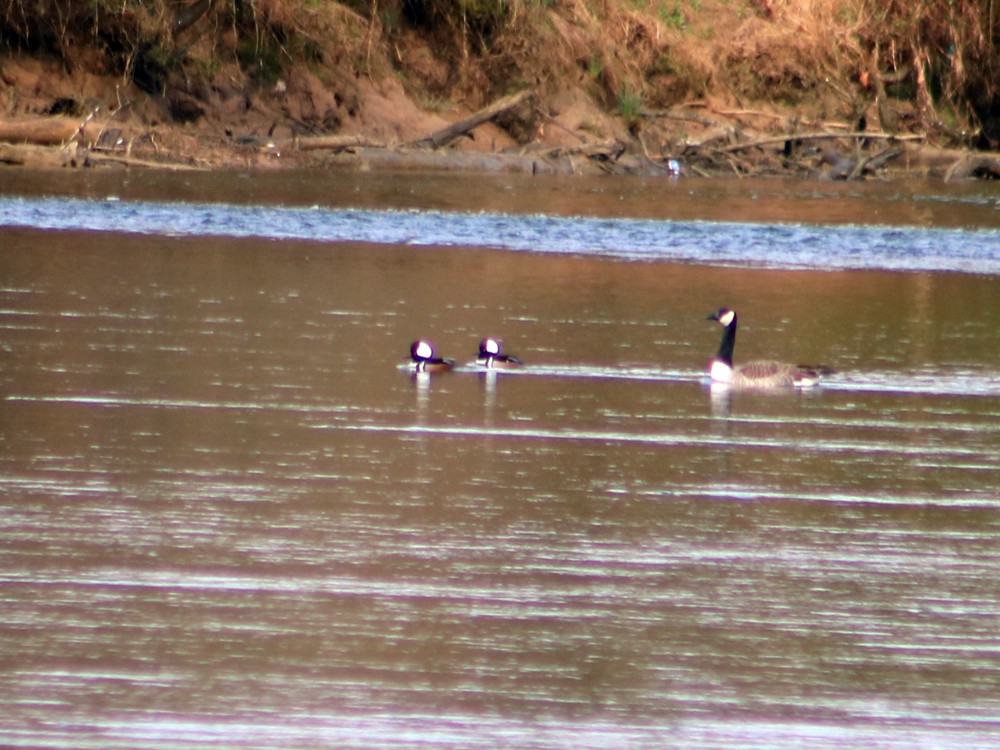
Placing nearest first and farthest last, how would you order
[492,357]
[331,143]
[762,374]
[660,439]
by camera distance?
[660,439] < [762,374] < [492,357] < [331,143]

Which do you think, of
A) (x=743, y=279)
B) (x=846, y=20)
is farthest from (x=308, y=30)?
(x=743, y=279)

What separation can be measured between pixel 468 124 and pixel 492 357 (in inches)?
945

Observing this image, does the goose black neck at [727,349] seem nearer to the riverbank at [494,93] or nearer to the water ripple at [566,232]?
the water ripple at [566,232]

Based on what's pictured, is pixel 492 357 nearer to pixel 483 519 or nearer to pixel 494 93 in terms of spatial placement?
pixel 483 519

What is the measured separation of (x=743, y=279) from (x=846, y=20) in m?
Answer: 24.8

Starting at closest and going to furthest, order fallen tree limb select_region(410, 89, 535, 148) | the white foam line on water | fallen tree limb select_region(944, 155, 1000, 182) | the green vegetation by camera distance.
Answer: the white foam line on water, the green vegetation, fallen tree limb select_region(410, 89, 535, 148), fallen tree limb select_region(944, 155, 1000, 182)

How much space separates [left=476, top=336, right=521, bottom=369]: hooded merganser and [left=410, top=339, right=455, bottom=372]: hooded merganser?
8.6 inches

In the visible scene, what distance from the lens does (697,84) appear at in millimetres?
39031

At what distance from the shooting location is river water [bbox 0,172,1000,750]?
509 cm

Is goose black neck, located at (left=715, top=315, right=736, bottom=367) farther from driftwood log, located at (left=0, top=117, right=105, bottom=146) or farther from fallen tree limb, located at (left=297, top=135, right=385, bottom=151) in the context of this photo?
fallen tree limb, located at (left=297, top=135, right=385, bottom=151)

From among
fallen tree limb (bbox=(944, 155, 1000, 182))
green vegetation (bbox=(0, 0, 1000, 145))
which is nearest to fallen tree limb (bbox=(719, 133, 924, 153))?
fallen tree limb (bbox=(944, 155, 1000, 182))

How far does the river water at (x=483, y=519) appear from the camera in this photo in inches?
201

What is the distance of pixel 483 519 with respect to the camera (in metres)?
7.02

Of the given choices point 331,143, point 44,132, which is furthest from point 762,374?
point 331,143
